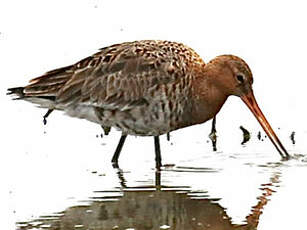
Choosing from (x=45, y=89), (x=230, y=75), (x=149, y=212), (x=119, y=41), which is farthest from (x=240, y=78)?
(x=119, y=41)

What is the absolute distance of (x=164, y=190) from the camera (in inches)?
439

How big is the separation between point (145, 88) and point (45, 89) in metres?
1.04

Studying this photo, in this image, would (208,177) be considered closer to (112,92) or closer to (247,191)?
(247,191)

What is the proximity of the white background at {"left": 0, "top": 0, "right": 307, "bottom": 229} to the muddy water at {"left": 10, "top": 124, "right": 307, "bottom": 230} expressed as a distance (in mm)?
32

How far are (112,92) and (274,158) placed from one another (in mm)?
1773

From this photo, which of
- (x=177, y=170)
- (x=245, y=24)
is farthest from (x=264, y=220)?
(x=245, y=24)

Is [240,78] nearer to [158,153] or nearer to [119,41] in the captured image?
[158,153]

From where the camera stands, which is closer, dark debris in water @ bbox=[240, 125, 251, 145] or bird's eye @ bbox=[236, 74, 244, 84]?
bird's eye @ bbox=[236, 74, 244, 84]

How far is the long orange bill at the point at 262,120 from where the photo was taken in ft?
40.1

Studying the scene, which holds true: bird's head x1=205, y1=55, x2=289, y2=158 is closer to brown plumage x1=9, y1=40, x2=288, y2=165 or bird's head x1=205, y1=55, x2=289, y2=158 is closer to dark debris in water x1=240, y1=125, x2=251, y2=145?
brown plumage x1=9, y1=40, x2=288, y2=165

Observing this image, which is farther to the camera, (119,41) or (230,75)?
(119,41)

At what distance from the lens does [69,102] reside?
12.2m

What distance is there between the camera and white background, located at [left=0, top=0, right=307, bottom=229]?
446 inches

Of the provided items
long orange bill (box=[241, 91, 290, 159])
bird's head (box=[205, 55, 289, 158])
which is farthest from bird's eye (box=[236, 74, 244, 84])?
long orange bill (box=[241, 91, 290, 159])
